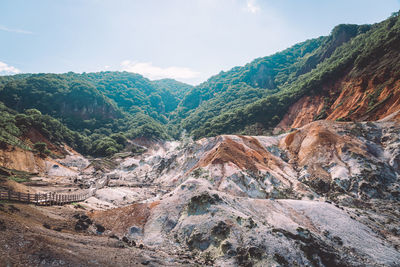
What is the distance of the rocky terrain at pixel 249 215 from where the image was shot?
1576cm

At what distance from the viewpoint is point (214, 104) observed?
16800 centimetres

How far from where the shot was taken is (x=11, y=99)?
4245 inches

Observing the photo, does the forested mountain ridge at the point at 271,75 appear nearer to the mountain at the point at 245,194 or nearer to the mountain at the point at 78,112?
the mountain at the point at 78,112

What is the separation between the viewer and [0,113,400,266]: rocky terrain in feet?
51.7

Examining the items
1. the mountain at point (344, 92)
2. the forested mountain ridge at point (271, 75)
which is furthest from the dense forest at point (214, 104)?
the forested mountain ridge at point (271, 75)

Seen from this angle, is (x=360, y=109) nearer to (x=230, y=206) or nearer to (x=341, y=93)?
(x=341, y=93)

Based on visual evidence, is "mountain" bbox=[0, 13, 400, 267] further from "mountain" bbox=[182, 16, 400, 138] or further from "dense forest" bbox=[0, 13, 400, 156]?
"dense forest" bbox=[0, 13, 400, 156]

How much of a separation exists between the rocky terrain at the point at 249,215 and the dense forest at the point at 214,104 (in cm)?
3467

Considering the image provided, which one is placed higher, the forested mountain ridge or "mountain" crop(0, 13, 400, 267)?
the forested mountain ridge

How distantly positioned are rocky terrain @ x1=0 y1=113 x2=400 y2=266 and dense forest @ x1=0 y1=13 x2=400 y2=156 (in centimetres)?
3467

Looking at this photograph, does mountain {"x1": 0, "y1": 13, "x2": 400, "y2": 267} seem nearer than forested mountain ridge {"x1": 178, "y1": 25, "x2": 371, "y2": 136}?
Yes

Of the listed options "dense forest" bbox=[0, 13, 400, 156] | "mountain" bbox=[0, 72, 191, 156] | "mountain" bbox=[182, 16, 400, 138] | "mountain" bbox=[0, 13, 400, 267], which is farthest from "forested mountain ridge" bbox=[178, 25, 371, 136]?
"mountain" bbox=[0, 13, 400, 267]

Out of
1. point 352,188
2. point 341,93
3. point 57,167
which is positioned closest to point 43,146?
point 57,167

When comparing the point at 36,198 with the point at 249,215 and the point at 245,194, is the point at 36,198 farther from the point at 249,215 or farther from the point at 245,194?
the point at 245,194
